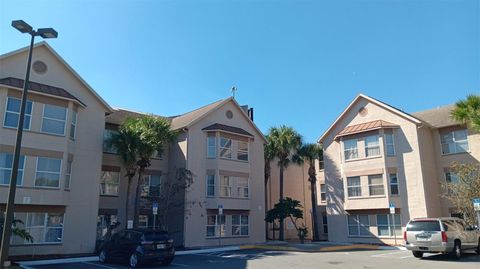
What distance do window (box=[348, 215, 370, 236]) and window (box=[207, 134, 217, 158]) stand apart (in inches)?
465

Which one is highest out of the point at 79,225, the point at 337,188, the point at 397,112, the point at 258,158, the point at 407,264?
the point at 397,112

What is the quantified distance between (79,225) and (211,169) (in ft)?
33.0

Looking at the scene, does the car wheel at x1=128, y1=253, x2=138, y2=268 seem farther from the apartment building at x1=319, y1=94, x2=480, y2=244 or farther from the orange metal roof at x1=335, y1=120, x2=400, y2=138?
the orange metal roof at x1=335, y1=120, x2=400, y2=138

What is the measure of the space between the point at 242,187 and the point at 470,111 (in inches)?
648

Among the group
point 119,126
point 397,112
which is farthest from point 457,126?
point 119,126

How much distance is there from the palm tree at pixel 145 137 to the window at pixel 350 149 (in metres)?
14.2

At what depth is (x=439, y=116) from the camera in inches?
1215

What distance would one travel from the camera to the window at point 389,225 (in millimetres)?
28609

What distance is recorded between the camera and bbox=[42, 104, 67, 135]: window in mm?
22812

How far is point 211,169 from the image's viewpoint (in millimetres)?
29859

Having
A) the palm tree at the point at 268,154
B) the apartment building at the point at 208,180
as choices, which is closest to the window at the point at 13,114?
the apartment building at the point at 208,180

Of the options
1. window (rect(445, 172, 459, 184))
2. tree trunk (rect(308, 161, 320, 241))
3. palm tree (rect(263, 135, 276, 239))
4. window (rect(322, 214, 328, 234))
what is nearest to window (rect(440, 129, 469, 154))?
window (rect(445, 172, 459, 184))

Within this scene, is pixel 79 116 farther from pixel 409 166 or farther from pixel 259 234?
pixel 409 166

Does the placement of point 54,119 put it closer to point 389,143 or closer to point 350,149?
point 350,149
